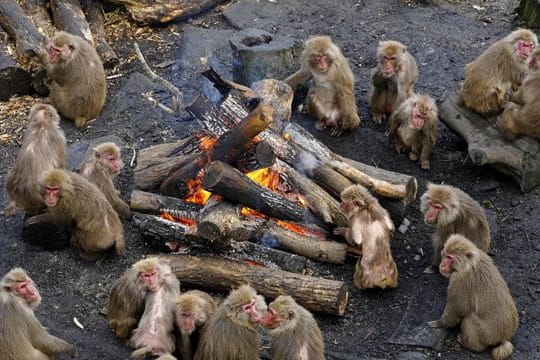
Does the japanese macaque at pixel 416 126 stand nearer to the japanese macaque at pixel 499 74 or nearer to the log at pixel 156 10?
the japanese macaque at pixel 499 74

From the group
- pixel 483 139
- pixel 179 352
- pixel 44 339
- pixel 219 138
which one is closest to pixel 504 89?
pixel 483 139

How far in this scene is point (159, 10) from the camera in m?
12.8

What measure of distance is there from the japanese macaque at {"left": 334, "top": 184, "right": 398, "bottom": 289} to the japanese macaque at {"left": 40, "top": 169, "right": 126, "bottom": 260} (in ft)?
7.48

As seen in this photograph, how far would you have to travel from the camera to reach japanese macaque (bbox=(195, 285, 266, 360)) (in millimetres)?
7141

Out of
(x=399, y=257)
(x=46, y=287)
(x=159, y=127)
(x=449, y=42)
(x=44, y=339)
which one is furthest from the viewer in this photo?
(x=449, y=42)

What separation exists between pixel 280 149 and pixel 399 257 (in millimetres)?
1640

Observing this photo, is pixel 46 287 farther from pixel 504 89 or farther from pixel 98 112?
pixel 504 89

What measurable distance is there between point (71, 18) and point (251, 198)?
16.0 ft

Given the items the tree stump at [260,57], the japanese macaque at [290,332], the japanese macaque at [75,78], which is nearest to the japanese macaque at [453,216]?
the japanese macaque at [290,332]

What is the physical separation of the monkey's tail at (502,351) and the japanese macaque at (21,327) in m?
3.66

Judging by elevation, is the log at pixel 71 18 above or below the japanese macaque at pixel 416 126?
above

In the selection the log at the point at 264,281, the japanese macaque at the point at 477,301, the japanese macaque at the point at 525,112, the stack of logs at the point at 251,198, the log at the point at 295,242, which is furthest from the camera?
the japanese macaque at the point at 525,112

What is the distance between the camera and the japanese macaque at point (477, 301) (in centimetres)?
773

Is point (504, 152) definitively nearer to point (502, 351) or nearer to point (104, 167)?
point (502, 351)
